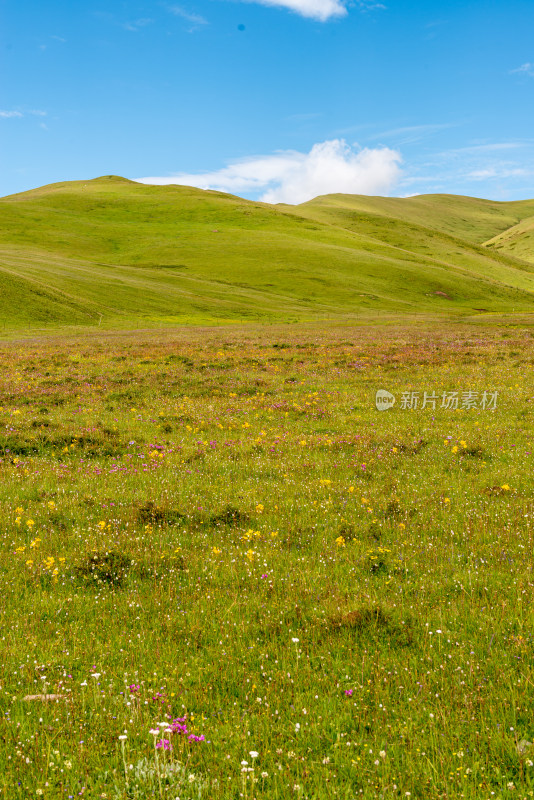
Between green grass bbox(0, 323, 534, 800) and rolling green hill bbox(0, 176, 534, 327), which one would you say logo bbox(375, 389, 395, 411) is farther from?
rolling green hill bbox(0, 176, 534, 327)

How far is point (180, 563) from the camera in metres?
7.29

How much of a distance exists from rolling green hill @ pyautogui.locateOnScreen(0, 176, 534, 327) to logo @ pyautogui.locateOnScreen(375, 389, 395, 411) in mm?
58254

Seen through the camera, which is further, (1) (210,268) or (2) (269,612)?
(1) (210,268)

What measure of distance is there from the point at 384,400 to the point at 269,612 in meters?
13.6

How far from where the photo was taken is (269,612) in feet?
19.7

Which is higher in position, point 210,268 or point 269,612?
point 210,268

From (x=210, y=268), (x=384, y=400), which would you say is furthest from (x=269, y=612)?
(x=210, y=268)

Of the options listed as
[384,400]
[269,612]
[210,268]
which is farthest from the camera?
[210,268]

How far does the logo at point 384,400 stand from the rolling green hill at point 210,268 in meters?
58.3

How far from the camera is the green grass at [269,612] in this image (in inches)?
155

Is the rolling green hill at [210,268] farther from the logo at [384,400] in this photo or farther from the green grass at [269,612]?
the green grass at [269,612]

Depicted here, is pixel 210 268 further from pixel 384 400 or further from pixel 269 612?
pixel 269 612

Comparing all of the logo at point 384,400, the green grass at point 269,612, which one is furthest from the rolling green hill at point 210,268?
the green grass at point 269,612

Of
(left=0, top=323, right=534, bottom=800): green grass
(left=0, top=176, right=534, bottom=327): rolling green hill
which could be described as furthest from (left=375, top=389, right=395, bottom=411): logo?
(left=0, top=176, right=534, bottom=327): rolling green hill
